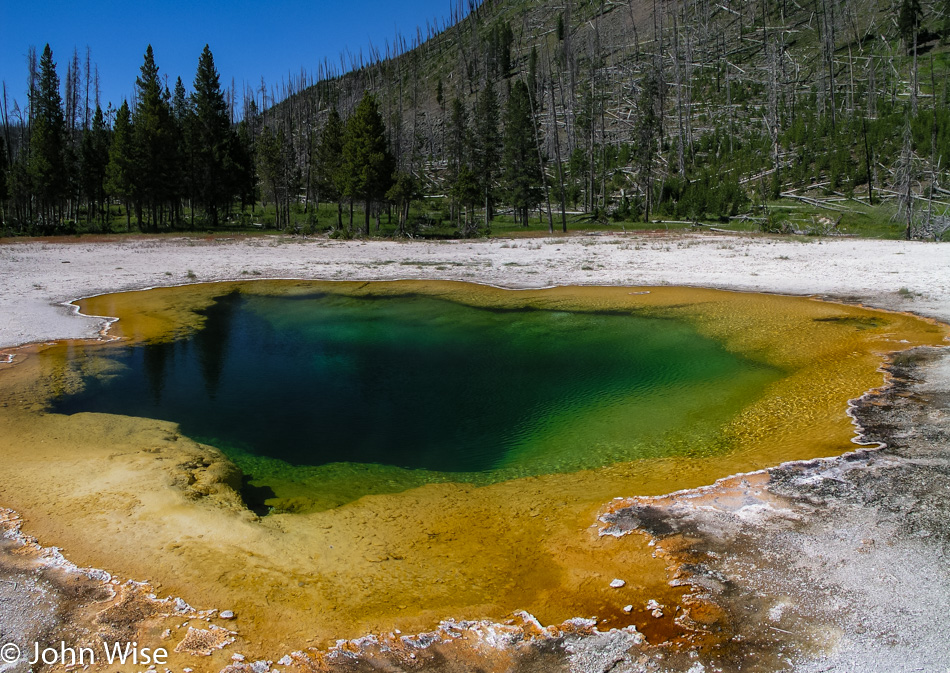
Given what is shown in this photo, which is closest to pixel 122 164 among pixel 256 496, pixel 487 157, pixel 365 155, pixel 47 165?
pixel 47 165

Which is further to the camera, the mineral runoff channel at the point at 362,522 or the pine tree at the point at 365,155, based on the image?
the pine tree at the point at 365,155

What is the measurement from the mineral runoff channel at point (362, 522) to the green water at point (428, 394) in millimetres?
349

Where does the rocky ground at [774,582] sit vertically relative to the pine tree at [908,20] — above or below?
below

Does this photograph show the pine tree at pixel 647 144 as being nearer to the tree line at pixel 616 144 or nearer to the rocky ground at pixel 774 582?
the tree line at pixel 616 144

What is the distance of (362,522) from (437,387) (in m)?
4.83

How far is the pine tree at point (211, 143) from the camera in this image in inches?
1823

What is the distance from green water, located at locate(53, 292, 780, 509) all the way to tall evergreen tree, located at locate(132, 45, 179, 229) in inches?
1205

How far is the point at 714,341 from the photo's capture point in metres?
12.8

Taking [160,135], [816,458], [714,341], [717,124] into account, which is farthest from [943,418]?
[717,124]

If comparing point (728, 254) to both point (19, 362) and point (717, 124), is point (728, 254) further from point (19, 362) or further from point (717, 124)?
point (717, 124)

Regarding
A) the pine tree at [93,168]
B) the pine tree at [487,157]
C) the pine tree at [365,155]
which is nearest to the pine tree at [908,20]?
the pine tree at [487,157]

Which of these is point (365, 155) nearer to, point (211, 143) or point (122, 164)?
point (122, 164)

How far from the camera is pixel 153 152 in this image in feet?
134

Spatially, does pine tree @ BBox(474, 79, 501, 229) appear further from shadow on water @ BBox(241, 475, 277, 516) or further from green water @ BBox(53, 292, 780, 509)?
shadow on water @ BBox(241, 475, 277, 516)
